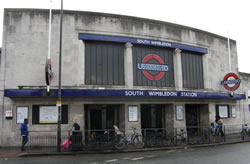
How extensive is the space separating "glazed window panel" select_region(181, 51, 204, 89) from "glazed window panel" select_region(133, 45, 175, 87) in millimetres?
1314

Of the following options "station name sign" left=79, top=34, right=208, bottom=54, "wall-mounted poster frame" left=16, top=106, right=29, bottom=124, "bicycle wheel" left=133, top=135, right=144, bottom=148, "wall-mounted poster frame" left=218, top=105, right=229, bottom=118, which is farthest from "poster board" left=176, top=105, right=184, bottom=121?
"wall-mounted poster frame" left=16, top=106, right=29, bottom=124

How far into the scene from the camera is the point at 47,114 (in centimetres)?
1404

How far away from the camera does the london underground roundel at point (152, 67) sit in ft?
53.8

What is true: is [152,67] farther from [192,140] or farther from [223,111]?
[223,111]

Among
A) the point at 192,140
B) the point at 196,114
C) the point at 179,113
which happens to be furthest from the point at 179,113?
the point at 192,140

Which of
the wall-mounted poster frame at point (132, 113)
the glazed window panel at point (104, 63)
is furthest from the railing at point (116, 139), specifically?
the glazed window panel at point (104, 63)

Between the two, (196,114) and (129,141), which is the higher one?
(196,114)

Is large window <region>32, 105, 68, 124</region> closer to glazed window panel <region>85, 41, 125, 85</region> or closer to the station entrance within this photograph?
glazed window panel <region>85, 41, 125, 85</region>

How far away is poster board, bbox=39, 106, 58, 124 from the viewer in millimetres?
13960

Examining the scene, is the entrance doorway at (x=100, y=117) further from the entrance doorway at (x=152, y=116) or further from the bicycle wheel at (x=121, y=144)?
the bicycle wheel at (x=121, y=144)

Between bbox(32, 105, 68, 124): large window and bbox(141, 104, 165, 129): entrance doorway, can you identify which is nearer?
bbox(32, 105, 68, 124): large window

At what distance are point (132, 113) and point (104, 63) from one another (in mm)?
4019

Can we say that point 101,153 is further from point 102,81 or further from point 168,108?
point 168,108

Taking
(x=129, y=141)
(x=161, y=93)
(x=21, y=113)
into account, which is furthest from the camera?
(x=161, y=93)
